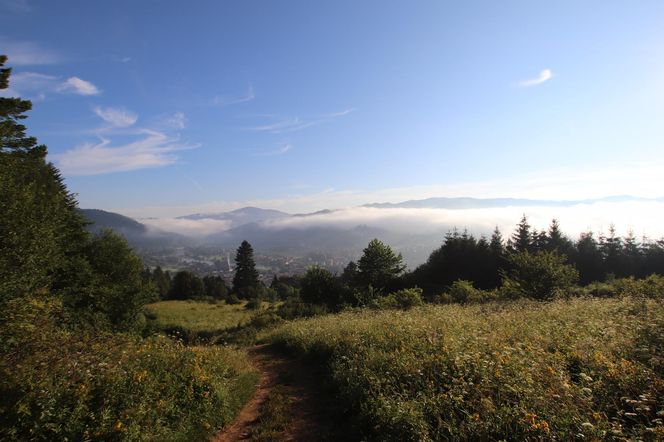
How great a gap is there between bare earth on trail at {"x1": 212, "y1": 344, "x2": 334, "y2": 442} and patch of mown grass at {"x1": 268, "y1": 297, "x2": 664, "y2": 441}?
0.66 m

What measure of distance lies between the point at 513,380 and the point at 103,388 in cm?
715

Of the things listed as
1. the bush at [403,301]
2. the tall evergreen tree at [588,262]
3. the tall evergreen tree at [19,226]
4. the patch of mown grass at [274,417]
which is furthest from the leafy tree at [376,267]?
the tall evergreen tree at [588,262]

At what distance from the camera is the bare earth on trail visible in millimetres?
6375

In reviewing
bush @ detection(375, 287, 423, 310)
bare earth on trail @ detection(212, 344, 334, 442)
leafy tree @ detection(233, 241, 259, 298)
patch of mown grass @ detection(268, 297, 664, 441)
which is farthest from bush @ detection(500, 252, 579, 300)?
leafy tree @ detection(233, 241, 259, 298)

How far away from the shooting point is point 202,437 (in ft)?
20.5

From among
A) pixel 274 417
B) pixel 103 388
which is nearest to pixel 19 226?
pixel 103 388

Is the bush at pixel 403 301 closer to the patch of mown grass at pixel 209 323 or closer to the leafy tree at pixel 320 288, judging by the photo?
the patch of mown grass at pixel 209 323

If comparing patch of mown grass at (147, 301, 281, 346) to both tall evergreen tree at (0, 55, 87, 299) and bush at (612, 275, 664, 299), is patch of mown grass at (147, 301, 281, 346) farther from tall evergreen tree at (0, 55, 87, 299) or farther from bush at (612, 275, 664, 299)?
bush at (612, 275, 664, 299)

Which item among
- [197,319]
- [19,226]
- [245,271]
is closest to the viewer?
[19,226]

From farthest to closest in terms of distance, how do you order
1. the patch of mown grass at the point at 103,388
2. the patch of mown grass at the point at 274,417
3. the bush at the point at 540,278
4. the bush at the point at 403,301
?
the bush at the point at 403,301 < the bush at the point at 540,278 < the patch of mown grass at the point at 274,417 < the patch of mown grass at the point at 103,388

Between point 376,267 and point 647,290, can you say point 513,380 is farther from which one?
point 376,267

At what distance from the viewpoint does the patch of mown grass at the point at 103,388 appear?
16.8ft

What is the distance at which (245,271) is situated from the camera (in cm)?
7225

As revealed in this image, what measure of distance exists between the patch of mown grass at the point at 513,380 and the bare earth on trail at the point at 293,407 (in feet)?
2.17
